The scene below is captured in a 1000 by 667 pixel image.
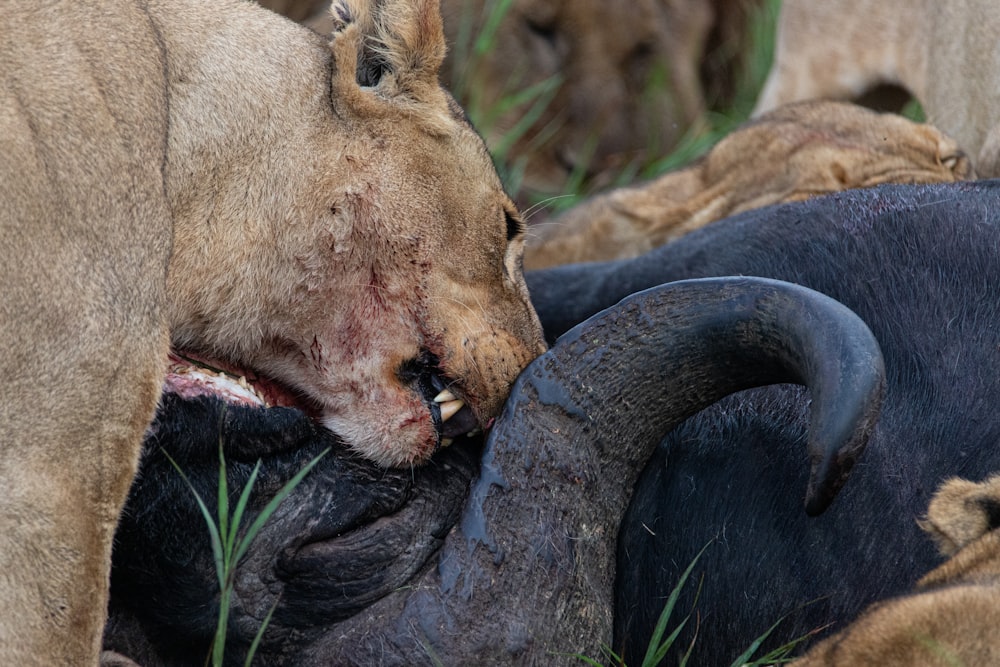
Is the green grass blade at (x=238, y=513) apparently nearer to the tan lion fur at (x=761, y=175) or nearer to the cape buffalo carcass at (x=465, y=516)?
the cape buffalo carcass at (x=465, y=516)

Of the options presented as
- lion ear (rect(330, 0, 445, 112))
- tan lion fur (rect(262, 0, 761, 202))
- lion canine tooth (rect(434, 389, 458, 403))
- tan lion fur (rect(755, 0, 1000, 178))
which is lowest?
tan lion fur (rect(262, 0, 761, 202))

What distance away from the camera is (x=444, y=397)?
233 centimetres

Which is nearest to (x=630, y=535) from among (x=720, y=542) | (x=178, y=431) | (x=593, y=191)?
(x=720, y=542)

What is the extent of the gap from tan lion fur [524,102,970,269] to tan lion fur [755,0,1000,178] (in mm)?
187

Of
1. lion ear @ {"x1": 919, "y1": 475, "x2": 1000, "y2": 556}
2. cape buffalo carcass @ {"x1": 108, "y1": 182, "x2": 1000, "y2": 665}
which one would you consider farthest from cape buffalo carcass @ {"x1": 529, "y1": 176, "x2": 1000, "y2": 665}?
lion ear @ {"x1": 919, "y1": 475, "x2": 1000, "y2": 556}

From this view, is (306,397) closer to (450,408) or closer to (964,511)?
(450,408)

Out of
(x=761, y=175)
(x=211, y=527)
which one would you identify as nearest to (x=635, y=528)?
(x=211, y=527)

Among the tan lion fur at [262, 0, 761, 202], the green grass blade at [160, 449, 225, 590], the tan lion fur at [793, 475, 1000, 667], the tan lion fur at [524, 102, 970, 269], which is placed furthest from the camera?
the tan lion fur at [262, 0, 761, 202]

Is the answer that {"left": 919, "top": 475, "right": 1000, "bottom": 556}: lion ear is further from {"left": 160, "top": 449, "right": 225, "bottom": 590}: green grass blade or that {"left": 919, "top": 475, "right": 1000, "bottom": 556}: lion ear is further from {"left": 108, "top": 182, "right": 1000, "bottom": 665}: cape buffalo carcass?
{"left": 160, "top": 449, "right": 225, "bottom": 590}: green grass blade

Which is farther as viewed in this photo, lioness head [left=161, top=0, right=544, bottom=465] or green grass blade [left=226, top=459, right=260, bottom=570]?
lioness head [left=161, top=0, right=544, bottom=465]

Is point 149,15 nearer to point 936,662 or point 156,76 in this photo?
point 156,76

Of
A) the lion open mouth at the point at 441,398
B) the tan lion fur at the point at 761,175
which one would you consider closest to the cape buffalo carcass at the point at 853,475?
the lion open mouth at the point at 441,398

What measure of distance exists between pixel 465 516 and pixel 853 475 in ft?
1.87

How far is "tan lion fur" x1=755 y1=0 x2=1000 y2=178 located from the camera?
3.68 meters
